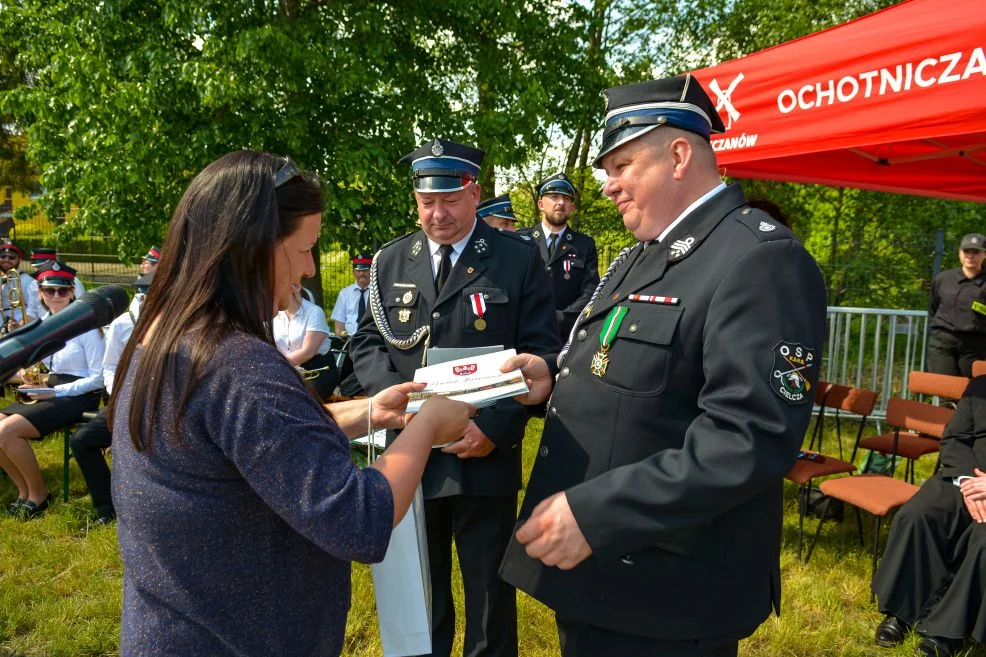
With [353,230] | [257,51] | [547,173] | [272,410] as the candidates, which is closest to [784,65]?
[272,410]

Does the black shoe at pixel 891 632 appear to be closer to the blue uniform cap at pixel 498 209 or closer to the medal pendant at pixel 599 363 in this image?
the medal pendant at pixel 599 363

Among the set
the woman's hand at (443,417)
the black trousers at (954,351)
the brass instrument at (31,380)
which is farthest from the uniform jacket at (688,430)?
the black trousers at (954,351)

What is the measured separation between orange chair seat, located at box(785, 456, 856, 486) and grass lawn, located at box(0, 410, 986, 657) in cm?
51

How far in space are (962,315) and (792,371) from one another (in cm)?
765

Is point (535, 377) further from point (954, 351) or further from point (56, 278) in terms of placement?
point (954, 351)

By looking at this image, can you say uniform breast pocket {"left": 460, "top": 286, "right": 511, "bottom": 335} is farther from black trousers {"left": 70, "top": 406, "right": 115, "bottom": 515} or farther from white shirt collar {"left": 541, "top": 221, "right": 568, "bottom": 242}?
white shirt collar {"left": 541, "top": 221, "right": 568, "bottom": 242}

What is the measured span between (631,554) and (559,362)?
74cm

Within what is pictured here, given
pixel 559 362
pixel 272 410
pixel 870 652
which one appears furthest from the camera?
pixel 870 652

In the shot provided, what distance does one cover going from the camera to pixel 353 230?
11.4 meters

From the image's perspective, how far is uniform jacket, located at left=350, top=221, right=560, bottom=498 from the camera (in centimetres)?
295

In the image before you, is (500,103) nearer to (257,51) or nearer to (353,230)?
(353,230)

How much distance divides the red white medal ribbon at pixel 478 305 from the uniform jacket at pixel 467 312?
0.02 m

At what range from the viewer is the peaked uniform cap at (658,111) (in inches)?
70.2

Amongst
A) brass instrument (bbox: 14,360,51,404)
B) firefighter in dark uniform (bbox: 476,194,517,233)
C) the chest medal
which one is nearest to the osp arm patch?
the chest medal
